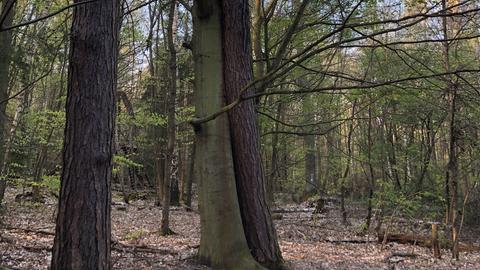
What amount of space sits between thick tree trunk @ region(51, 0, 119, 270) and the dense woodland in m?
0.01

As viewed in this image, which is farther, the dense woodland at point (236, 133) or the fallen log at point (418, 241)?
the fallen log at point (418, 241)

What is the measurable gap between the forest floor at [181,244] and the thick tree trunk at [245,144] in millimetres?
689

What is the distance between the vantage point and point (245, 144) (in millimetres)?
5449

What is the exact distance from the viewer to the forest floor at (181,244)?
5.76 meters

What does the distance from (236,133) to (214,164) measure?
48cm

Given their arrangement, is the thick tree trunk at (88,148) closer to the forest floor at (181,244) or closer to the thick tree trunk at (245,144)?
the forest floor at (181,244)

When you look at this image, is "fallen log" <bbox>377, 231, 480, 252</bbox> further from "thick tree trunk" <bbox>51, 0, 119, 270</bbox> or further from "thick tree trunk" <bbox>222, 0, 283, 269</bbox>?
"thick tree trunk" <bbox>51, 0, 119, 270</bbox>

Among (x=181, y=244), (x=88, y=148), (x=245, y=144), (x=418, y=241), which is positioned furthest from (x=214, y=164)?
(x=418, y=241)

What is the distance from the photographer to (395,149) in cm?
1315

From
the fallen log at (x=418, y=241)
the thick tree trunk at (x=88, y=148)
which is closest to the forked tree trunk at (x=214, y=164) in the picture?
the thick tree trunk at (x=88, y=148)

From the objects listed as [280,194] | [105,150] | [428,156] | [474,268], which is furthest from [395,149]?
[105,150]

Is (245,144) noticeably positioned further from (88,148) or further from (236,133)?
(88,148)

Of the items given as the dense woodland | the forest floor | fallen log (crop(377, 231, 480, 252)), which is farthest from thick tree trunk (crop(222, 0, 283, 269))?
fallen log (crop(377, 231, 480, 252))

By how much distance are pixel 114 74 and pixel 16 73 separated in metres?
6.53
